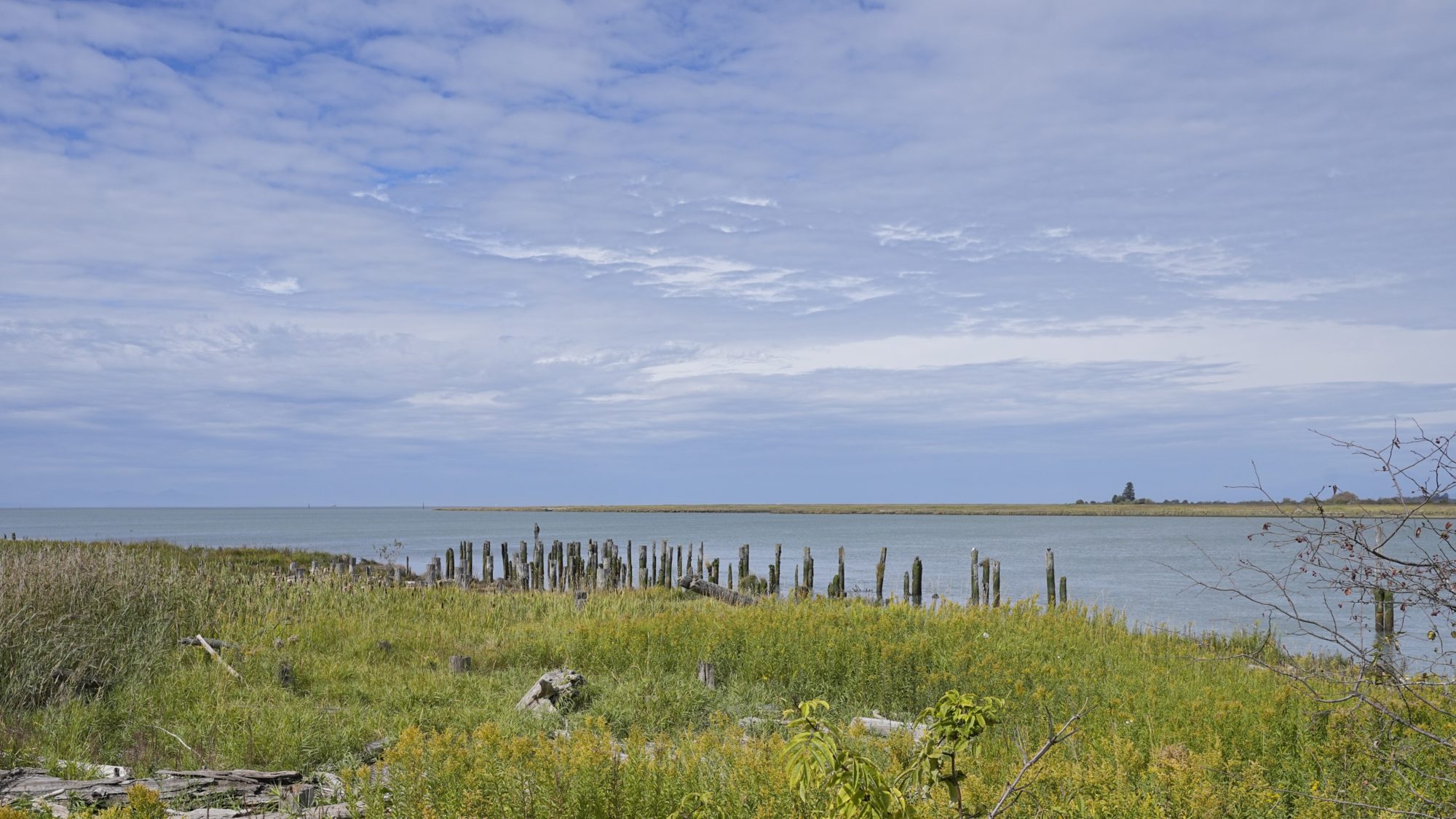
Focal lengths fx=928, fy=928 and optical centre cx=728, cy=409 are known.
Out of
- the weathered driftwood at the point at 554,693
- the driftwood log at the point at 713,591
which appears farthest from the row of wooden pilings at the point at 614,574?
the weathered driftwood at the point at 554,693

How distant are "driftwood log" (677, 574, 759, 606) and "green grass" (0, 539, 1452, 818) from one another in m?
5.95

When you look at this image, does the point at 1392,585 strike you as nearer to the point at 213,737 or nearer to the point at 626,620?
the point at 213,737

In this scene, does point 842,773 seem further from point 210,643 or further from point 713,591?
point 713,591

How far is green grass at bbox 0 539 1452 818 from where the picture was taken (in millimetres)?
4949

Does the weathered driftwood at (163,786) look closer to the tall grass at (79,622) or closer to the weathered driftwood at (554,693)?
the weathered driftwood at (554,693)

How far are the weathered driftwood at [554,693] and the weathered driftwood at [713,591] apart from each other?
1098 centimetres

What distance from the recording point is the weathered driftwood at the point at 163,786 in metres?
5.64

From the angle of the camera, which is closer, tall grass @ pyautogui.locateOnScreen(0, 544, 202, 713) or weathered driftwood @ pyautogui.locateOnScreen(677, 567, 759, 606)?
tall grass @ pyautogui.locateOnScreen(0, 544, 202, 713)

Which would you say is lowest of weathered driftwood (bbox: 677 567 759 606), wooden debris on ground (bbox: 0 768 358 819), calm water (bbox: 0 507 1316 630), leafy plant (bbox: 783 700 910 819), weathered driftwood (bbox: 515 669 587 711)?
calm water (bbox: 0 507 1316 630)

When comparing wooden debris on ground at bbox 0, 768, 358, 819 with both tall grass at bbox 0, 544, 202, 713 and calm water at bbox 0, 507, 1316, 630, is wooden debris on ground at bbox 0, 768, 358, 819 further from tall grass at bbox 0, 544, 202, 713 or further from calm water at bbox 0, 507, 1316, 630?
calm water at bbox 0, 507, 1316, 630

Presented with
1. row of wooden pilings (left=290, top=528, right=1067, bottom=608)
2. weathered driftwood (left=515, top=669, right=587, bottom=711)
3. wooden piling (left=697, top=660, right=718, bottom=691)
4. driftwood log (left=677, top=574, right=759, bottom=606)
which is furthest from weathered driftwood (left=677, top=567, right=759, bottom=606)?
weathered driftwood (left=515, top=669, right=587, bottom=711)

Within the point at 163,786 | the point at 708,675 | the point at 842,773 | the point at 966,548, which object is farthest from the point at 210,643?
the point at 966,548

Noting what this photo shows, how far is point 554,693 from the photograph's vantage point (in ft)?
31.6

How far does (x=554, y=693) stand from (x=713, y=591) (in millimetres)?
13881
